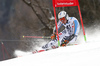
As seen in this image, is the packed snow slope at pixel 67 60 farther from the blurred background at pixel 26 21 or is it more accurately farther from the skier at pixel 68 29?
the blurred background at pixel 26 21

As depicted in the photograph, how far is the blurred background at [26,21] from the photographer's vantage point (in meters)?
3.92

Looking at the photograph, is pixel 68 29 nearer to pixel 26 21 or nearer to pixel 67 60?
pixel 67 60

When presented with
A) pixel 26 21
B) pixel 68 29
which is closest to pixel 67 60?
pixel 68 29

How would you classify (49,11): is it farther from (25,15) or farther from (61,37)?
(61,37)

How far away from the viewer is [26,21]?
165 inches

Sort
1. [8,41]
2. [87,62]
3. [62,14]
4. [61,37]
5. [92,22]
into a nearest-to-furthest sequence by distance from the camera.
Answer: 1. [87,62]
2. [62,14]
3. [61,37]
4. [8,41]
5. [92,22]

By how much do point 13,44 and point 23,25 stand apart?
622 mm

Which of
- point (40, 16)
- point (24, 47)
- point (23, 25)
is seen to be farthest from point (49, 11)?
point (24, 47)

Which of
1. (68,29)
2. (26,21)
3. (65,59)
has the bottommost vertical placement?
(65,59)

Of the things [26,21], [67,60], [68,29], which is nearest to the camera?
[67,60]

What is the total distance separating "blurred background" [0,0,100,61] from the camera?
12.9ft

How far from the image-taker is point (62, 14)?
2.61m

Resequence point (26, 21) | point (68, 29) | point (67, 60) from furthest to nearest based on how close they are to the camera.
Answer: point (26, 21) → point (68, 29) → point (67, 60)

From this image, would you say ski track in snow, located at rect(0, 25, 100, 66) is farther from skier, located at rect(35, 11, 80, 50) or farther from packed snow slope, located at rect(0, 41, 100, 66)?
skier, located at rect(35, 11, 80, 50)
